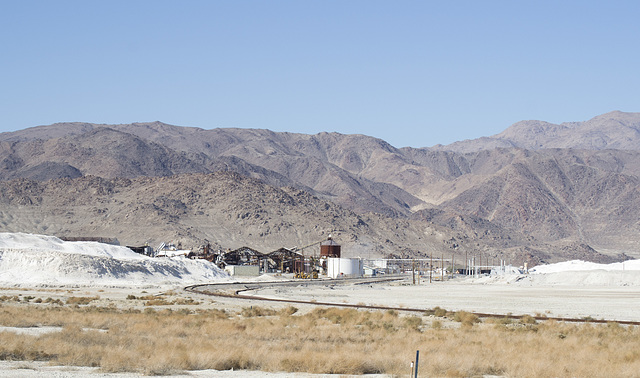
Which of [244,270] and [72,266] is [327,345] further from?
[244,270]

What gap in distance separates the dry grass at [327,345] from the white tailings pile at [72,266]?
38.2 m

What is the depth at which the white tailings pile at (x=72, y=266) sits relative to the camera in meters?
65.6

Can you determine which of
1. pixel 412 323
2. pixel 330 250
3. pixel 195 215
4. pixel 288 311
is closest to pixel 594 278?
pixel 330 250

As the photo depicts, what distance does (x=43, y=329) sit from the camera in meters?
23.8

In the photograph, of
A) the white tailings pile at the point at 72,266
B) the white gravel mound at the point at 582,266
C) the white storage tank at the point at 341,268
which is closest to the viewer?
the white tailings pile at the point at 72,266

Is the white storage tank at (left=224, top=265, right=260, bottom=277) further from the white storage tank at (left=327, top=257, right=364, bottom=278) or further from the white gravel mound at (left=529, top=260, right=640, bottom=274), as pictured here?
the white gravel mound at (left=529, top=260, right=640, bottom=274)

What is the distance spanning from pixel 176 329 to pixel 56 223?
409 feet

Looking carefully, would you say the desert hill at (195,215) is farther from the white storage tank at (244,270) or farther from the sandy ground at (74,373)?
the sandy ground at (74,373)

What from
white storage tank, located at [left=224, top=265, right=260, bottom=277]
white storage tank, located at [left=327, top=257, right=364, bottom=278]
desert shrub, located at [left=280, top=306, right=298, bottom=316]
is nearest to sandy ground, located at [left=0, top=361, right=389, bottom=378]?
desert shrub, located at [left=280, top=306, right=298, bottom=316]

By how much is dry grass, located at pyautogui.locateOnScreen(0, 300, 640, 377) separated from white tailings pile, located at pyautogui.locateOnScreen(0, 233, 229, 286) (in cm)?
3824

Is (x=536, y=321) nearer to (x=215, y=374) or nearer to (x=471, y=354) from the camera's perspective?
(x=471, y=354)

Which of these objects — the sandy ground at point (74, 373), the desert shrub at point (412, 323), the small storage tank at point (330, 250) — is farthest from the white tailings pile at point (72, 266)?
the sandy ground at point (74, 373)

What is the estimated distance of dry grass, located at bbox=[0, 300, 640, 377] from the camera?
1677cm

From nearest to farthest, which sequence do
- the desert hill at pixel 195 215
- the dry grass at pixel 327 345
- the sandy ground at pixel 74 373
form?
the sandy ground at pixel 74 373 → the dry grass at pixel 327 345 → the desert hill at pixel 195 215
